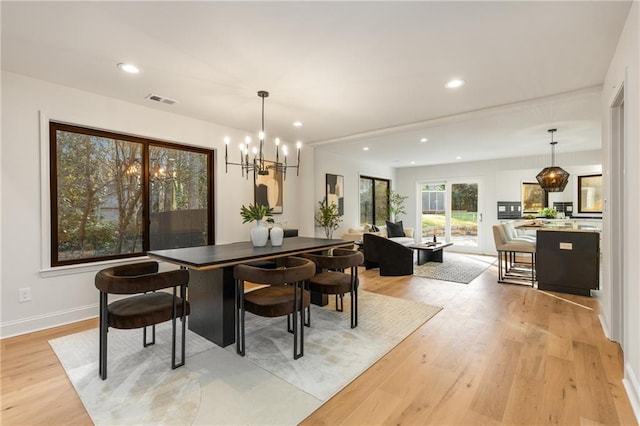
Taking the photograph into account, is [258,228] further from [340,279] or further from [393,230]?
[393,230]

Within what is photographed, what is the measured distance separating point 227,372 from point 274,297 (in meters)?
0.64

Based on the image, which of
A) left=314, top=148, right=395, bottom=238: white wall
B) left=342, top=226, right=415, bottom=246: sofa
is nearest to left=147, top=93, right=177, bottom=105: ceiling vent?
left=314, top=148, right=395, bottom=238: white wall

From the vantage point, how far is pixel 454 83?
316 centimetres

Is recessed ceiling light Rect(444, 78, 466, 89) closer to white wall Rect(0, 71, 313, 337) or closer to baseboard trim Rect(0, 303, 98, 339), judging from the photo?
white wall Rect(0, 71, 313, 337)

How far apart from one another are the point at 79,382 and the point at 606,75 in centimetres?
523

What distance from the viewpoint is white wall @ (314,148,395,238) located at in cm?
664

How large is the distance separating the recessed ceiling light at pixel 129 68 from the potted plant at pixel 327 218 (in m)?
4.20

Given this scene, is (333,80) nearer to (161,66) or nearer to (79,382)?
(161,66)

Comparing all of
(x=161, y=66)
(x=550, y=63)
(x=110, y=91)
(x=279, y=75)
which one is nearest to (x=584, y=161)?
(x=550, y=63)

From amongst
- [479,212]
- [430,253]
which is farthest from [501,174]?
[430,253]

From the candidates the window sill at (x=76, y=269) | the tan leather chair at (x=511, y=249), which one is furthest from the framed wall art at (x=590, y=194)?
the window sill at (x=76, y=269)

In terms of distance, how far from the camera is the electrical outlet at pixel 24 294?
2.94m

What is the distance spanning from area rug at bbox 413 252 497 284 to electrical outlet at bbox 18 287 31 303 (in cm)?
525

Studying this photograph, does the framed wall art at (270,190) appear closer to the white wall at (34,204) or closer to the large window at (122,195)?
the large window at (122,195)
